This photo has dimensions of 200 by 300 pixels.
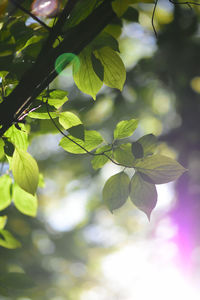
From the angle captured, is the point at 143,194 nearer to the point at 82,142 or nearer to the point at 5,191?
the point at 82,142

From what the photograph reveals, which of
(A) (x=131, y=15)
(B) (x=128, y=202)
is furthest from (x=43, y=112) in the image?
(B) (x=128, y=202)

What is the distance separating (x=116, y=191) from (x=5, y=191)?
0.27 m

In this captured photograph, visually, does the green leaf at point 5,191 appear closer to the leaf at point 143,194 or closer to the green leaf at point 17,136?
the green leaf at point 17,136

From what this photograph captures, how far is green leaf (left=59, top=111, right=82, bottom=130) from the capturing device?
0.42 m

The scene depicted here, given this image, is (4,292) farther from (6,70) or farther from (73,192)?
(73,192)

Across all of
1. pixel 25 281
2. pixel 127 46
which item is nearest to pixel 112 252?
pixel 127 46

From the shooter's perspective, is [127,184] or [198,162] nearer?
[127,184]

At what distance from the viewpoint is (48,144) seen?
380 cm

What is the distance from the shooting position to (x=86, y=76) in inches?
15.3

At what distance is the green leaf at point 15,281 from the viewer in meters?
0.50

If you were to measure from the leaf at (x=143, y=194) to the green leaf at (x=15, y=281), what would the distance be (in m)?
0.30

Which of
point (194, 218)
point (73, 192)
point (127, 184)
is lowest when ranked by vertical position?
point (194, 218)

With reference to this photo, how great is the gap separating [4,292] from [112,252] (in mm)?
4520

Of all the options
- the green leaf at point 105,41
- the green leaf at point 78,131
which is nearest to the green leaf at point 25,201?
the green leaf at point 78,131
